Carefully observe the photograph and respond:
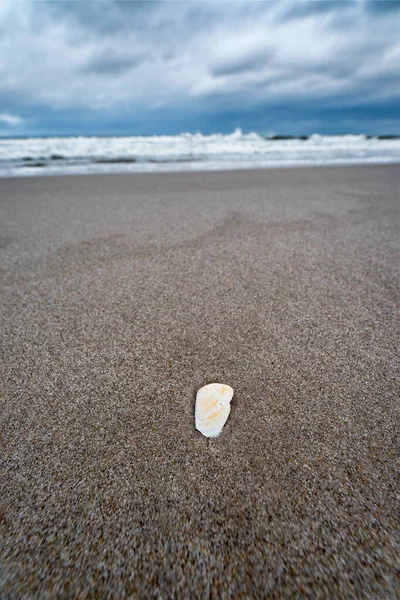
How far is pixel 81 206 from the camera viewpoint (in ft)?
11.4

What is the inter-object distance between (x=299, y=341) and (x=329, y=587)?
2.48 feet

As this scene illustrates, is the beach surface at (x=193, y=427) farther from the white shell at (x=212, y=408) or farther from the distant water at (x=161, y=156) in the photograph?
the distant water at (x=161, y=156)

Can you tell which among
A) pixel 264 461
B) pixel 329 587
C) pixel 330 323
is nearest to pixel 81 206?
pixel 330 323

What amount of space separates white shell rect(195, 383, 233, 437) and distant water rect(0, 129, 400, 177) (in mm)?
6625

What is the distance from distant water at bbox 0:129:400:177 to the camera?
7.35 metres

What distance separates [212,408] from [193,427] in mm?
77

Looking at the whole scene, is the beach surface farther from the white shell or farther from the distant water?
the distant water

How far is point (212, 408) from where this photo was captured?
95cm

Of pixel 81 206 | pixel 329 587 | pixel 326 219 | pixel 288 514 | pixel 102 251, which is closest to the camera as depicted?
pixel 329 587

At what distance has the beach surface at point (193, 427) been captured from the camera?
63cm

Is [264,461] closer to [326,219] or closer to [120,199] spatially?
[326,219]

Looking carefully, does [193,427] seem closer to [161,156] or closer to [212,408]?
[212,408]

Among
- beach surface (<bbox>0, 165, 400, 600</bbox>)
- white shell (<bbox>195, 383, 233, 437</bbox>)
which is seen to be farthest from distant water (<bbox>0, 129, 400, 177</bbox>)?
white shell (<bbox>195, 383, 233, 437</bbox>)

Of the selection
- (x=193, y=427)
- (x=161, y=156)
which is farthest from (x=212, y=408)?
(x=161, y=156)
